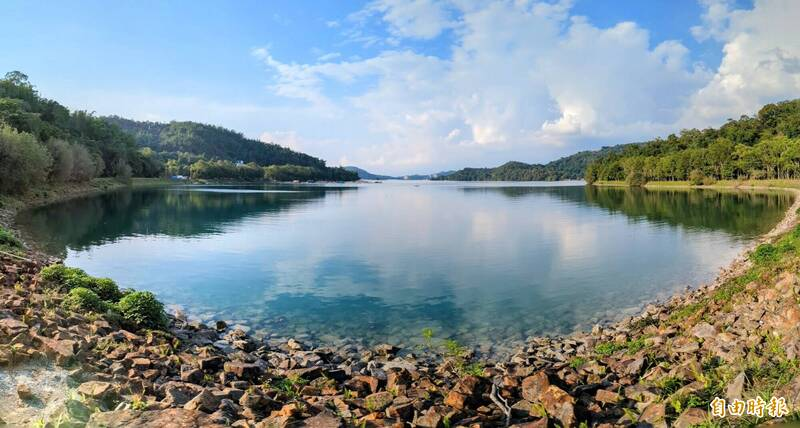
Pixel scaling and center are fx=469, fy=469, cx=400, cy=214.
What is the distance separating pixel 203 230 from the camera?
4188 cm

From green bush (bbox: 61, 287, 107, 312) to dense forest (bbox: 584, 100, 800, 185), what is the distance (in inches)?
4875

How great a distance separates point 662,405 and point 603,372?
279cm

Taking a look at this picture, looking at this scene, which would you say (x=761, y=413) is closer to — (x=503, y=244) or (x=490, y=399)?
(x=490, y=399)

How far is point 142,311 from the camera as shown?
1355 cm

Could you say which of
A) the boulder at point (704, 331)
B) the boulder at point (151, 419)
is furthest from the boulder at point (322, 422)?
the boulder at point (704, 331)

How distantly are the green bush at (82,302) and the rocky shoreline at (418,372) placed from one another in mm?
341

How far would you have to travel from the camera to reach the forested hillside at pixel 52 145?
174 feet

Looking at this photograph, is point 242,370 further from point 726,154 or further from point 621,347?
point 726,154

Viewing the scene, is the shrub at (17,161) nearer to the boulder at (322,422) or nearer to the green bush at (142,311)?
the green bush at (142,311)

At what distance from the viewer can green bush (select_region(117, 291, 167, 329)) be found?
13.3 m

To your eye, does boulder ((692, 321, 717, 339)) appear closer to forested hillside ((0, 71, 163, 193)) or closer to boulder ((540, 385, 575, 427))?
boulder ((540, 385, 575, 427))

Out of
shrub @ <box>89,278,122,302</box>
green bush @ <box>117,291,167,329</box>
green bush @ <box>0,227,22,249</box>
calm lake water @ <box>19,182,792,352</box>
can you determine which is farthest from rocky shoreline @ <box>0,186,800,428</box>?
green bush @ <box>0,227,22,249</box>

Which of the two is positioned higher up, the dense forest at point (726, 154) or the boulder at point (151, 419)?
the dense forest at point (726, 154)

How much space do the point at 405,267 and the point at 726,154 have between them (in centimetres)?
13023
